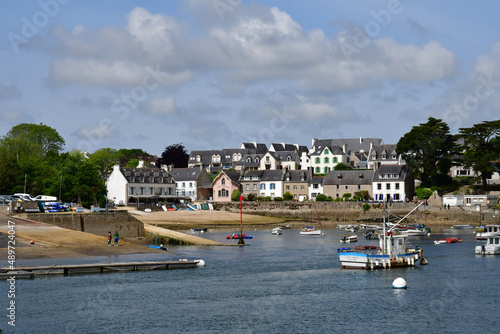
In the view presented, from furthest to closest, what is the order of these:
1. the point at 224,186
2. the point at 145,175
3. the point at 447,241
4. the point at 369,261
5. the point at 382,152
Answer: the point at 382,152 < the point at 224,186 < the point at 145,175 < the point at 447,241 < the point at 369,261

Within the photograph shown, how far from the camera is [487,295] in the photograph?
164ft

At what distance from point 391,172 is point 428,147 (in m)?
10.5

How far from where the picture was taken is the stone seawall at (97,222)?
78875 millimetres

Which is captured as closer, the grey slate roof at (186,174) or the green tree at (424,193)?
the green tree at (424,193)

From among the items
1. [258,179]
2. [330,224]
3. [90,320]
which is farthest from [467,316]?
[258,179]

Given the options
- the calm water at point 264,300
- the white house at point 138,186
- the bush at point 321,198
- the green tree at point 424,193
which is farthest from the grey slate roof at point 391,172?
the calm water at point 264,300

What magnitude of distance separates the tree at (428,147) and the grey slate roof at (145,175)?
5376 centimetres

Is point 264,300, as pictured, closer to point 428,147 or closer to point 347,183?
point 428,147

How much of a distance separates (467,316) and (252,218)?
95591mm

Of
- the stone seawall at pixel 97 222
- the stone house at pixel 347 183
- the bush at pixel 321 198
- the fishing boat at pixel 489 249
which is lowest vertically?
the fishing boat at pixel 489 249

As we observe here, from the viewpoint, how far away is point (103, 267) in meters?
59.1

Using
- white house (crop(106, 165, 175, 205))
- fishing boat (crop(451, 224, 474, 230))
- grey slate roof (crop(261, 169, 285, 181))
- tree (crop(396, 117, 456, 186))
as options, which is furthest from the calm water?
grey slate roof (crop(261, 169, 285, 181))

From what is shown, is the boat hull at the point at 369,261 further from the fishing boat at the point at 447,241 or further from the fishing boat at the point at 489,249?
the fishing boat at the point at 447,241

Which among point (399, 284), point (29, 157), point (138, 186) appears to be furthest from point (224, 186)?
point (399, 284)
